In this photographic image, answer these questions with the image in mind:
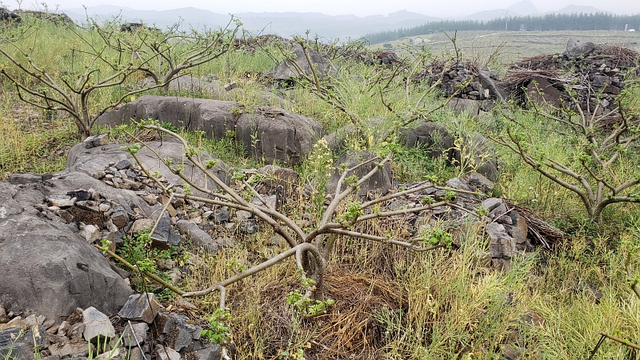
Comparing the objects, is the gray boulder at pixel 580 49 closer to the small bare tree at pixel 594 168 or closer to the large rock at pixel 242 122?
the small bare tree at pixel 594 168

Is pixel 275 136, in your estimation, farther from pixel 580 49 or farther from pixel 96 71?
pixel 580 49

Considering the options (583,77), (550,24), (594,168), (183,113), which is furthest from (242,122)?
(550,24)

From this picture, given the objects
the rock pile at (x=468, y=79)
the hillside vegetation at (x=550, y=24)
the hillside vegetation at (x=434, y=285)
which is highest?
the hillside vegetation at (x=550, y=24)

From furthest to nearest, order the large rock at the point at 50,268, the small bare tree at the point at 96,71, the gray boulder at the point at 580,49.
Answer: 1. the gray boulder at the point at 580,49
2. the small bare tree at the point at 96,71
3. the large rock at the point at 50,268

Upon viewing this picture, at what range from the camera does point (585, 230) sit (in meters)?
3.90

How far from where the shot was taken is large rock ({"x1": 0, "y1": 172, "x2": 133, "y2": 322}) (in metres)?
2.01

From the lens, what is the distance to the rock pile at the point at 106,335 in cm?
176

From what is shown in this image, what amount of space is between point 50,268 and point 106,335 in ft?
1.84

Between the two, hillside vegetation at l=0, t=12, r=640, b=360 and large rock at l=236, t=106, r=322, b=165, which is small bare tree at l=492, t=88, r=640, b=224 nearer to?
hillside vegetation at l=0, t=12, r=640, b=360

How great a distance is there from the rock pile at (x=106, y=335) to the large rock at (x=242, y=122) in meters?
3.02

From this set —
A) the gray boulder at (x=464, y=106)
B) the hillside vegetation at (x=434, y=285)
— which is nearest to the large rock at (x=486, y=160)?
the hillside vegetation at (x=434, y=285)

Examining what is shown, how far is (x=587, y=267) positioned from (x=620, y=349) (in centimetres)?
164

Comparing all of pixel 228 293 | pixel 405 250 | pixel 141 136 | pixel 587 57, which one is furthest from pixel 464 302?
pixel 587 57

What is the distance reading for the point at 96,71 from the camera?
6.18 metres
